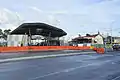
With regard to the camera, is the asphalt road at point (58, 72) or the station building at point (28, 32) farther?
the station building at point (28, 32)

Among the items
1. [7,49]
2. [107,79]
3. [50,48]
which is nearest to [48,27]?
[50,48]

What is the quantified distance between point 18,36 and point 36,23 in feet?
47.6

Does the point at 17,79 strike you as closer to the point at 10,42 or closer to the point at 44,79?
the point at 44,79

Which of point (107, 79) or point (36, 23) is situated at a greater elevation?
point (36, 23)

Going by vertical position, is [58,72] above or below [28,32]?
below

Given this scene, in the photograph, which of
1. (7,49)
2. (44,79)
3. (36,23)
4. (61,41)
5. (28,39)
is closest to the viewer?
(44,79)

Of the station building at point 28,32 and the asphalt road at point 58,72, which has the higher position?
the station building at point 28,32

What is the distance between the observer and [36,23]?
6406 centimetres

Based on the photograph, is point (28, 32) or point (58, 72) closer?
point (58, 72)

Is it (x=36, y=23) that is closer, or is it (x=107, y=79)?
(x=107, y=79)

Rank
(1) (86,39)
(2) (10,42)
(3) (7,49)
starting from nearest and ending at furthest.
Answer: (3) (7,49)
(2) (10,42)
(1) (86,39)

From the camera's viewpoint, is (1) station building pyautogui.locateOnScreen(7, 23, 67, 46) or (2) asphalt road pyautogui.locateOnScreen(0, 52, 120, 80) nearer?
(2) asphalt road pyautogui.locateOnScreen(0, 52, 120, 80)

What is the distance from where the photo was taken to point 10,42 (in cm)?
6819

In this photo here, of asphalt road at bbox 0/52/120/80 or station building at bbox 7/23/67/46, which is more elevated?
station building at bbox 7/23/67/46
